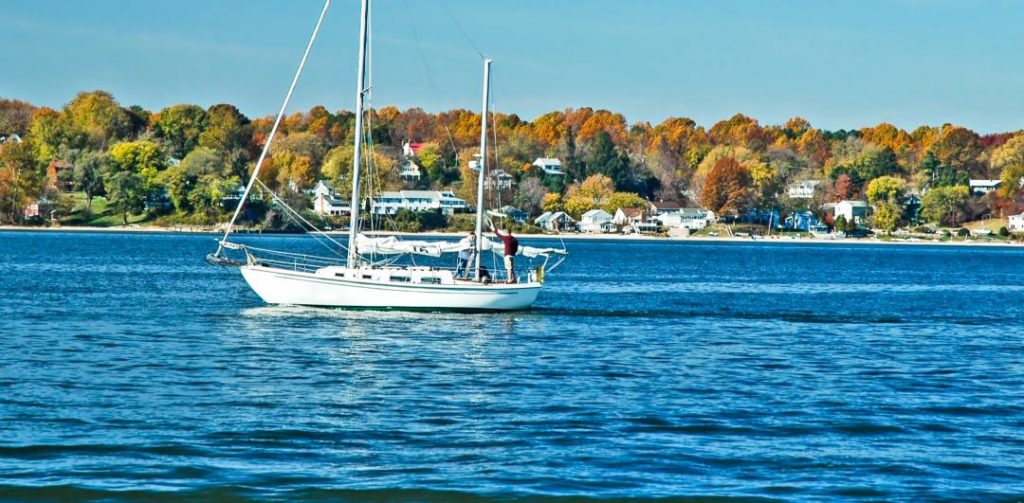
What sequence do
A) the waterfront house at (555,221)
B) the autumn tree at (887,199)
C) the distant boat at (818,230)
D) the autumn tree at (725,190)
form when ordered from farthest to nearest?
the distant boat at (818,230) < the autumn tree at (725,190) < the autumn tree at (887,199) < the waterfront house at (555,221)

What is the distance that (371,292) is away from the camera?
43.3 meters

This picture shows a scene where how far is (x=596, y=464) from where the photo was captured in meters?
20.1

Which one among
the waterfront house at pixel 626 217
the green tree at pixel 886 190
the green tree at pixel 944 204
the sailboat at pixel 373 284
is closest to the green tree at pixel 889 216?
the green tree at pixel 886 190

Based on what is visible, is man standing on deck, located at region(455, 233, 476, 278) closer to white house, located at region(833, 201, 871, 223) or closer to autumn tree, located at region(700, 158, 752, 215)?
autumn tree, located at region(700, 158, 752, 215)

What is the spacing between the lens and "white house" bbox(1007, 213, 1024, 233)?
7554 inches

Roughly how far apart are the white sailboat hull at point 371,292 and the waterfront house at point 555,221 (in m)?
137

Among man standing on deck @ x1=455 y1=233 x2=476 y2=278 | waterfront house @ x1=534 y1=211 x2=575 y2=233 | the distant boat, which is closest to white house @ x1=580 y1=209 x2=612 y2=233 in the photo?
waterfront house @ x1=534 y1=211 x2=575 y2=233

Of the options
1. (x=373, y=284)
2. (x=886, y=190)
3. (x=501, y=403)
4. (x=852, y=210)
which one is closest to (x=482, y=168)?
(x=373, y=284)

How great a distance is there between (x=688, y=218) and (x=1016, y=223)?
1859 inches

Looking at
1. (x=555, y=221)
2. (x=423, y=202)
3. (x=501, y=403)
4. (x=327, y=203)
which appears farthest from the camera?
(x=555, y=221)

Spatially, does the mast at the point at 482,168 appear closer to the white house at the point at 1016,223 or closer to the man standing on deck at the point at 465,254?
the man standing on deck at the point at 465,254

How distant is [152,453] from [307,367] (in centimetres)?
1015

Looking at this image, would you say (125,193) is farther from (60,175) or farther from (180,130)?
(180,130)

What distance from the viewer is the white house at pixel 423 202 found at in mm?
167125
